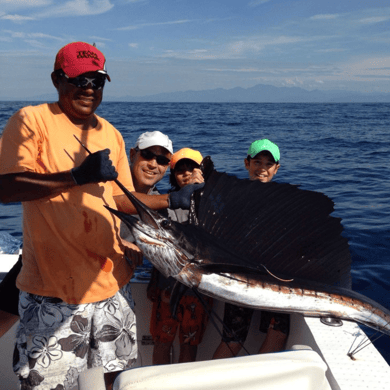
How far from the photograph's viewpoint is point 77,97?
150 centimetres

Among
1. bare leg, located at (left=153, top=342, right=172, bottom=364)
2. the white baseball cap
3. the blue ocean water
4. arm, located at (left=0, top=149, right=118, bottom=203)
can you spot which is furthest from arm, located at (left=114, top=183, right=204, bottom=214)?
the blue ocean water

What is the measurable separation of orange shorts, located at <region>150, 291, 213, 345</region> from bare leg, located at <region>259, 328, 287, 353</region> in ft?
1.14

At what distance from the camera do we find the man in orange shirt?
4.80ft

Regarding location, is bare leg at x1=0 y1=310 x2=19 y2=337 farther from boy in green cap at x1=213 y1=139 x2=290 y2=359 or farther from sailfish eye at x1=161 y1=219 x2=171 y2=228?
sailfish eye at x1=161 y1=219 x2=171 y2=228

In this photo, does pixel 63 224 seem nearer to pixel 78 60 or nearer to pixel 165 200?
pixel 165 200

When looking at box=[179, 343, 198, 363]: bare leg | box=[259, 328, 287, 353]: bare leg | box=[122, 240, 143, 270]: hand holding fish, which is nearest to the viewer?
box=[122, 240, 143, 270]: hand holding fish

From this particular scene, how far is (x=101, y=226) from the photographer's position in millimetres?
1571

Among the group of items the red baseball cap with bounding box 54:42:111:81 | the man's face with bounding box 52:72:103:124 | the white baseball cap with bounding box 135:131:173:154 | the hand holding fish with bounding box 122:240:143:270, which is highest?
the red baseball cap with bounding box 54:42:111:81

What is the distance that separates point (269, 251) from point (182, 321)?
74 cm

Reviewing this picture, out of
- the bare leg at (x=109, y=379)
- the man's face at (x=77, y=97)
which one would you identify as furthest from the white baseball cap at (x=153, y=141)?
the bare leg at (x=109, y=379)

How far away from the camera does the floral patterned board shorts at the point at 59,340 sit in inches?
59.2

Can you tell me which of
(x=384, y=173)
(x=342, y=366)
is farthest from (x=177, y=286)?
(x=384, y=173)

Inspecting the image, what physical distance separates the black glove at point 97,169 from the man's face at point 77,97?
264 millimetres

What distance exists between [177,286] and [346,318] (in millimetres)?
651
